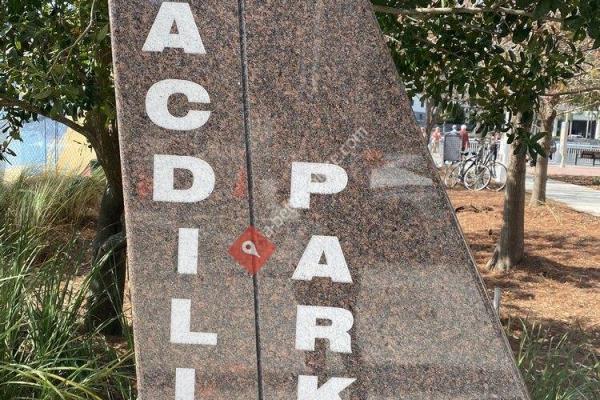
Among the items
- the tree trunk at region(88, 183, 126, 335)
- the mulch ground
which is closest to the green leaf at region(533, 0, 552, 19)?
the tree trunk at region(88, 183, 126, 335)

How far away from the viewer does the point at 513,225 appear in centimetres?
832

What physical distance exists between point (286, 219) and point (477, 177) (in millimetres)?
14000

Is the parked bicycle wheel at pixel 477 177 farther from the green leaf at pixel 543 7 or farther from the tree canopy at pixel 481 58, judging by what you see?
the green leaf at pixel 543 7

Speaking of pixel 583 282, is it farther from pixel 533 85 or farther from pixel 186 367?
pixel 186 367

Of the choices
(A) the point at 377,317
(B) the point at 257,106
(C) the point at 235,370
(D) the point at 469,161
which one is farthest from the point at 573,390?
(D) the point at 469,161

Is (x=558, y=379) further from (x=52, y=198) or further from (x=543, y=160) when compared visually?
(x=543, y=160)

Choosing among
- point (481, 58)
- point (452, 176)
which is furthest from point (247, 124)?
point (452, 176)

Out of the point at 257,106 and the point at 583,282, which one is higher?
the point at 257,106

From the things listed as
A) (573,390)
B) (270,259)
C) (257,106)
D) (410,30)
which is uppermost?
(410,30)

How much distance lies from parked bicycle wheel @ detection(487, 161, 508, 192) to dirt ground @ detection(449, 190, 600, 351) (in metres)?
3.58

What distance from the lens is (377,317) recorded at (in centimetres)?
303

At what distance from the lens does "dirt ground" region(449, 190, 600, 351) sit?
22.2 feet

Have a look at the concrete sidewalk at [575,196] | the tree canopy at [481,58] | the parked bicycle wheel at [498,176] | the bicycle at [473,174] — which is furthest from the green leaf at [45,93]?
the parked bicycle wheel at [498,176]

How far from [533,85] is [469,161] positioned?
12.3m
